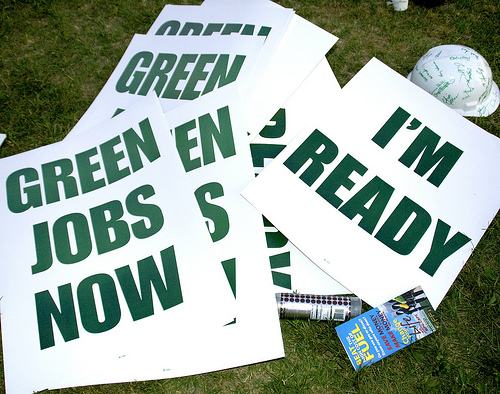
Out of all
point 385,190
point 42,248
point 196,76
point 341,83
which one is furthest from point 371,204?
point 42,248

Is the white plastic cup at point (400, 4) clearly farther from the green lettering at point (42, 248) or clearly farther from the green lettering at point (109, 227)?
the green lettering at point (42, 248)

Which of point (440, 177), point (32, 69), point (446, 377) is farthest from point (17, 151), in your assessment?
point (446, 377)

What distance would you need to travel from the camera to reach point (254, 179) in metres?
1.44

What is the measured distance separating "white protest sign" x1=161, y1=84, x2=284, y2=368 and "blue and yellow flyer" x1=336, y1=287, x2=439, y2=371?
0.72 ft

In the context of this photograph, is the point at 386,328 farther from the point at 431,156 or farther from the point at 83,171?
A: the point at 83,171

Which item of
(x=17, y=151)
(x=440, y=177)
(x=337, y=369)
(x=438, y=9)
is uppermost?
(x=438, y=9)

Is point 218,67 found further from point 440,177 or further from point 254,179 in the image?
point 440,177

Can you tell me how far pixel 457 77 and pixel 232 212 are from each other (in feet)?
3.31

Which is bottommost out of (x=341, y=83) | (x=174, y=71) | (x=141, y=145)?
(x=141, y=145)

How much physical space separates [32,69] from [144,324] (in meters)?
1.45

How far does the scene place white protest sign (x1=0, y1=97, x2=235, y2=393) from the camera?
4.07 feet

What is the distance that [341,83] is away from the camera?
1857 mm

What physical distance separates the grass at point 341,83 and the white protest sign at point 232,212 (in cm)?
8

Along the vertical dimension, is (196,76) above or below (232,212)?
above
